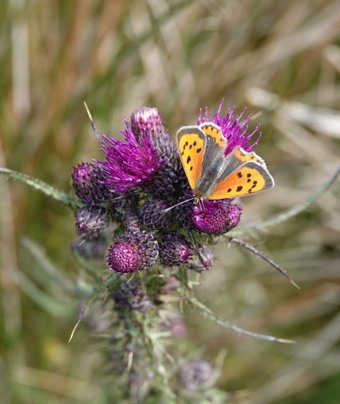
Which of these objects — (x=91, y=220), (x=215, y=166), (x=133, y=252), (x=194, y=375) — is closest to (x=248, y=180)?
(x=215, y=166)

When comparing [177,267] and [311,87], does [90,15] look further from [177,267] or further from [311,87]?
[177,267]

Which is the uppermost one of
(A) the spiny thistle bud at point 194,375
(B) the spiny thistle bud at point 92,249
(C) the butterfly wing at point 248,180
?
(B) the spiny thistle bud at point 92,249

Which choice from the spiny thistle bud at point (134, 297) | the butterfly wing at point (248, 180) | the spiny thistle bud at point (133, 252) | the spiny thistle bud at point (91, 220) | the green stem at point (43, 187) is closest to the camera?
the butterfly wing at point (248, 180)

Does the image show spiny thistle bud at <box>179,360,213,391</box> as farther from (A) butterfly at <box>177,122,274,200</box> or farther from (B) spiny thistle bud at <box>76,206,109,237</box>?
(A) butterfly at <box>177,122,274,200</box>

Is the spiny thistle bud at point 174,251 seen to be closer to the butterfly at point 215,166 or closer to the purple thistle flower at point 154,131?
the butterfly at point 215,166

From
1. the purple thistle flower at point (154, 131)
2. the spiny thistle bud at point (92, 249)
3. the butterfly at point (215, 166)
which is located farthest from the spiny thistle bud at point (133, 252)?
the spiny thistle bud at point (92, 249)

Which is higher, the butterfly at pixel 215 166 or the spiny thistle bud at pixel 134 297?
the butterfly at pixel 215 166

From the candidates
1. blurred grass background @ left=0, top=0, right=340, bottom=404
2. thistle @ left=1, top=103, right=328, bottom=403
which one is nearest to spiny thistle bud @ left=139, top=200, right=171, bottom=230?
thistle @ left=1, top=103, right=328, bottom=403
